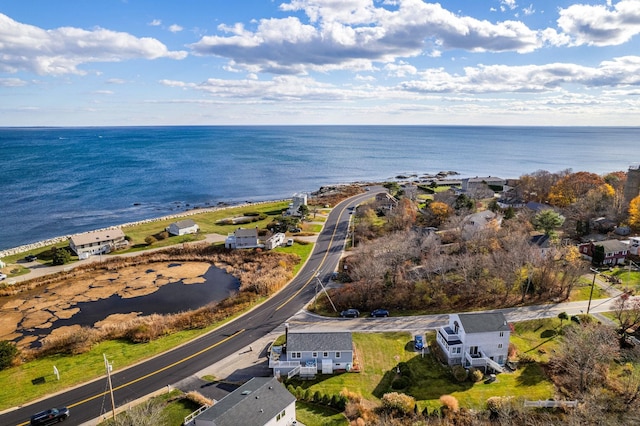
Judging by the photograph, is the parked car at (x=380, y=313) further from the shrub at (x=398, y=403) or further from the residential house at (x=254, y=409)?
the residential house at (x=254, y=409)

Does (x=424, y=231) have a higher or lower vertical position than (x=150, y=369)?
higher

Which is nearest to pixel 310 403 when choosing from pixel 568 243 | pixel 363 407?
pixel 363 407

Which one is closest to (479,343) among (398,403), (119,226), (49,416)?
(398,403)

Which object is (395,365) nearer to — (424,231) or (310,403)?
(310,403)

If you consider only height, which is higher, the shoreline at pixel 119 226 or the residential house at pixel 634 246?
the residential house at pixel 634 246

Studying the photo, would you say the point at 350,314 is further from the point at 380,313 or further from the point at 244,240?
the point at 244,240

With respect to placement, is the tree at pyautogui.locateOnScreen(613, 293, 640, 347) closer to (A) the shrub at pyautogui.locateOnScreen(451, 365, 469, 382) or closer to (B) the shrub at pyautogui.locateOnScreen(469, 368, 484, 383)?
(B) the shrub at pyautogui.locateOnScreen(469, 368, 484, 383)

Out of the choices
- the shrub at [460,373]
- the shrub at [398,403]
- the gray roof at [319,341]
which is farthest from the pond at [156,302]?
the shrub at [460,373]
